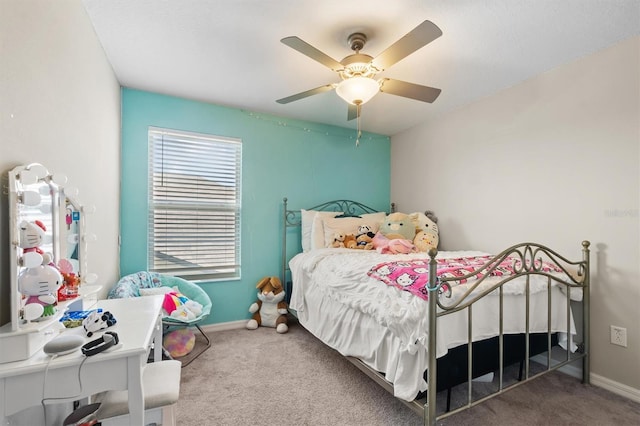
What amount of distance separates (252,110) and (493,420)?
10.6 feet

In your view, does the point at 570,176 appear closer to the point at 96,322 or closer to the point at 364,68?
the point at 364,68

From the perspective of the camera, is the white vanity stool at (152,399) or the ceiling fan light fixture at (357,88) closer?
the white vanity stool at (152,399)

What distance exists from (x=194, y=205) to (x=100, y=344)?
219cm

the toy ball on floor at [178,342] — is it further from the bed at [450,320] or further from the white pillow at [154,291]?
the bed at [450,320]

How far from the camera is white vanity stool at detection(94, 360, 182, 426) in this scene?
1.11m

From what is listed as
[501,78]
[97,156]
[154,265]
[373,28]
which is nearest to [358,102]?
[373,28]

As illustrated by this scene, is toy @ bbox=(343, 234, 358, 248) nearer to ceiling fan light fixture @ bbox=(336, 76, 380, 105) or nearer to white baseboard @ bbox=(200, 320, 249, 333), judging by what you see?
white baseboard @ bbox=(200, 320, 249, 333)

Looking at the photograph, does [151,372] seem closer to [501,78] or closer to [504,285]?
[504,285]

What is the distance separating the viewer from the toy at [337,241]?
306 centimetres

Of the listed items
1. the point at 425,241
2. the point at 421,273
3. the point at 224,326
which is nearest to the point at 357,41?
the point at 421,273

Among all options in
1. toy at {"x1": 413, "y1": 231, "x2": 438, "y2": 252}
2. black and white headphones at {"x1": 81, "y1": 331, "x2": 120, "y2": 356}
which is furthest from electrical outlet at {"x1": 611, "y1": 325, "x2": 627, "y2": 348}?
black and white headphones at {"x1": 81, "y1": 331, "x2": 120, "y2": 356}

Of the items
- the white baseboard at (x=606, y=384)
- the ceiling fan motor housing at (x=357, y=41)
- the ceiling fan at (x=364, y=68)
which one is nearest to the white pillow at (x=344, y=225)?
the ceiling fan at (x=364, y=68)

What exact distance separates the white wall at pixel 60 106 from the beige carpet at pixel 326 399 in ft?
3.55

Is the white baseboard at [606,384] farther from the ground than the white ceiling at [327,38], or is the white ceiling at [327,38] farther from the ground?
the white ceiling at [327,38]
